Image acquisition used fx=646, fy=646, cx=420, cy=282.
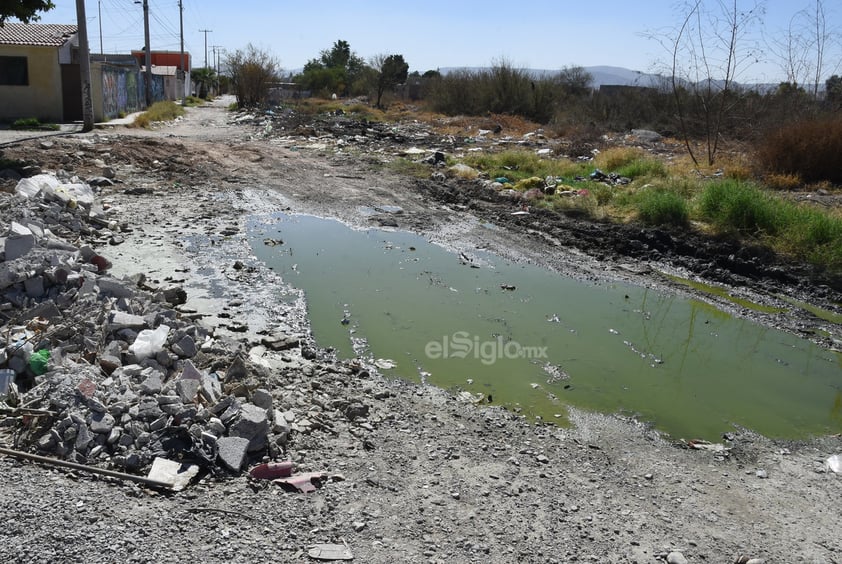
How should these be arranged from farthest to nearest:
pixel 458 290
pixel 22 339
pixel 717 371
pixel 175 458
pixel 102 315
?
pixel 458 290 → pixel 717 371 → pixel 102 315 → pixel 22 339 → pixel 175 458

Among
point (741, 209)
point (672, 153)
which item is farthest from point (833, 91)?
point (741, 209)

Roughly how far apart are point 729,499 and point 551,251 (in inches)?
247

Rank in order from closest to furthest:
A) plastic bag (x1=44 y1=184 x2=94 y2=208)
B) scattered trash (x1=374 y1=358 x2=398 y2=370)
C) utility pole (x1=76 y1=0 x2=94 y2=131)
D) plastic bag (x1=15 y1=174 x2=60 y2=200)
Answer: scattered trash (x1=374 y1=358 x2=398 y2=370)
plastic bag (x1=15 y1=174 x2=60 y2=200)
plastic bag (x1=44 y1=184 x2=94 y2=208)
utility pole (x1=76 y1=0 x2=94 y2=131)

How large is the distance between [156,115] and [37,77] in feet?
14.8

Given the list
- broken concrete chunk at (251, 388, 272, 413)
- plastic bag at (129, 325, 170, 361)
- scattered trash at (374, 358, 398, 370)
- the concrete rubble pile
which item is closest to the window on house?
the concrete rubble pile

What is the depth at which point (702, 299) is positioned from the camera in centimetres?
835

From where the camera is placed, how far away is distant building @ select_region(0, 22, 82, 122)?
21.3m

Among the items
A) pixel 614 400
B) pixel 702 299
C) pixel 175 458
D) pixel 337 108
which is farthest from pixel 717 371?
pixel 337 108

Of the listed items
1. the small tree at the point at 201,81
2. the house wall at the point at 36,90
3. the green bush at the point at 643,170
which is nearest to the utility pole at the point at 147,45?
the house wall at the point at 36,90

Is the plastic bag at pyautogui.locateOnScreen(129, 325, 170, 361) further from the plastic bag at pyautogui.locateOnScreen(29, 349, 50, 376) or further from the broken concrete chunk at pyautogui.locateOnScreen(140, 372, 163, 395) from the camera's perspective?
the plastic bag at pyautogui.locateOnScreen(29, 349, 50, 376)

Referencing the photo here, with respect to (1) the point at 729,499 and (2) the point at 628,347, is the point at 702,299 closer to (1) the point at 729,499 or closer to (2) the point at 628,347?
(2) the point at 628,347

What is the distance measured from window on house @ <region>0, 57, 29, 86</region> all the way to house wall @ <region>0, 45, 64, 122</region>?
123 millimetres

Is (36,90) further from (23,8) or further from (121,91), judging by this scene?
(23,8)

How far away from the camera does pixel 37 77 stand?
21.6 m
